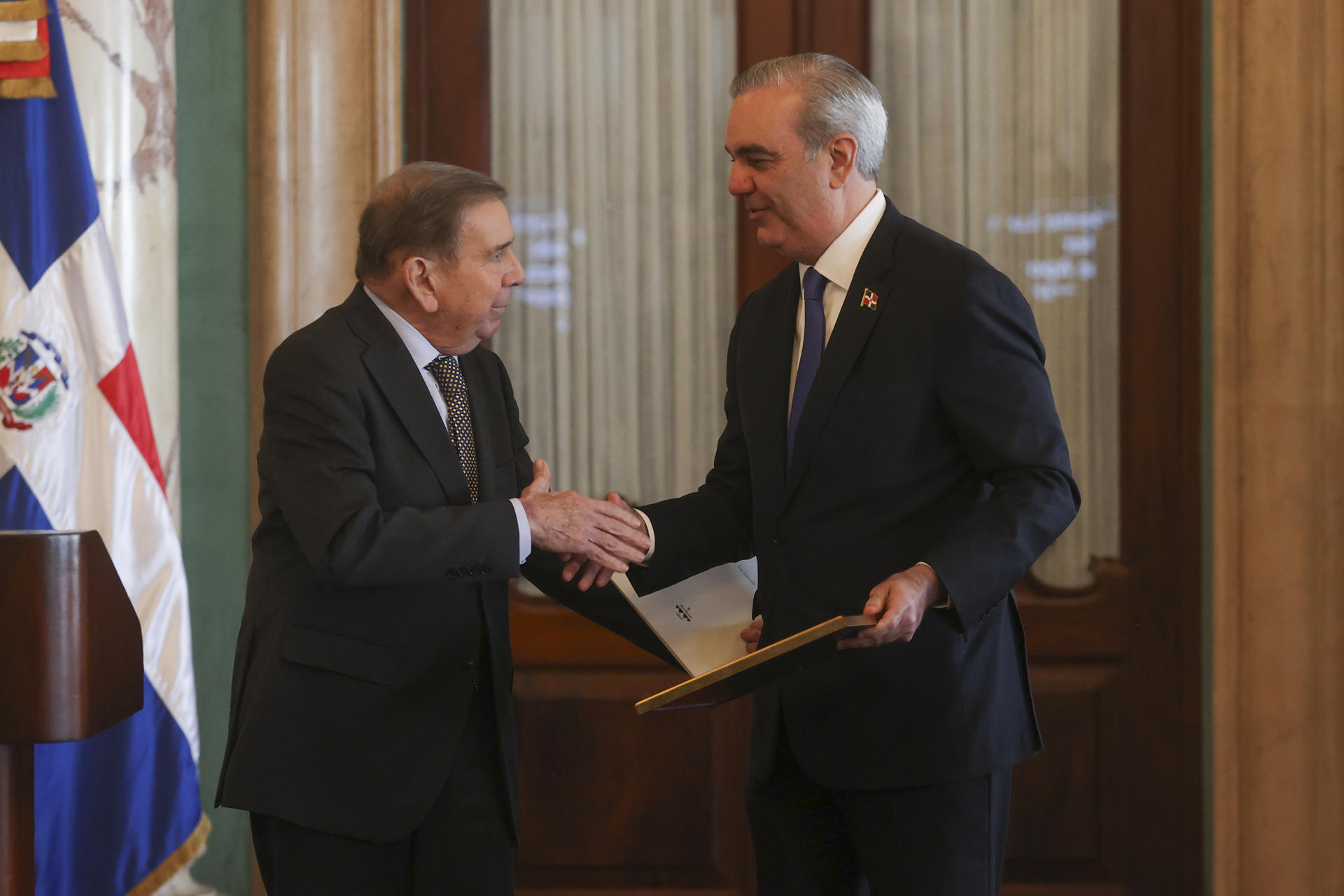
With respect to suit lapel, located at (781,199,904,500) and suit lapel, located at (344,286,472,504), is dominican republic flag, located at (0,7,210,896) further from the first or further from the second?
suit lapel, located at (781,199,904,500)

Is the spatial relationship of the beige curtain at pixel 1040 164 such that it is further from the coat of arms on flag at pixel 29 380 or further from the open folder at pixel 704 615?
the coat of arms on flag at pixel 29 380

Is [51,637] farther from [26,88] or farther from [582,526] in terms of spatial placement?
[26,88]

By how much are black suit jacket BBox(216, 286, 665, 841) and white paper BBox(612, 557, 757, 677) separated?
0.36 metres

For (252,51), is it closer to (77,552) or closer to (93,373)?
(93,373)

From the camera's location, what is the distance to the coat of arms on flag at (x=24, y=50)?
2682mm

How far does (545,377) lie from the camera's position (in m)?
3.36

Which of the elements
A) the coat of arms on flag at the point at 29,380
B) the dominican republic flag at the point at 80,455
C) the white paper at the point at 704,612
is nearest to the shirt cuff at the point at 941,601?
the white paper at the point at 704,612

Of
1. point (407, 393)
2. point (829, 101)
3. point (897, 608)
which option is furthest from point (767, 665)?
point (829, 101)

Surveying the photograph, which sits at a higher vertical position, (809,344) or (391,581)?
(809,344)

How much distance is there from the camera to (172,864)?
111 inches

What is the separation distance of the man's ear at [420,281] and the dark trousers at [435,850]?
64 centimetres

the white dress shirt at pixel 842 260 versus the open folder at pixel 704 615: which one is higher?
the white dress shirt at pixel 842 260

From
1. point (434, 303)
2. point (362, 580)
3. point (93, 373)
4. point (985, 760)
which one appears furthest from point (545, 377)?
point (985, 760)

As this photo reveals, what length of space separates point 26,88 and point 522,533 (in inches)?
72.6
